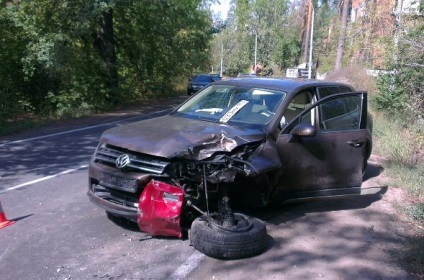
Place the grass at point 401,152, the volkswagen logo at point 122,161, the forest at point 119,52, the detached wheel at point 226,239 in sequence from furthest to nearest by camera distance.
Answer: the forest at point 119,52 → the grass at point 401,152 → the volkswagen logo at point 122,161 → the detached wheel at point 226,239

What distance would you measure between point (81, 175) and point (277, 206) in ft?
12.1

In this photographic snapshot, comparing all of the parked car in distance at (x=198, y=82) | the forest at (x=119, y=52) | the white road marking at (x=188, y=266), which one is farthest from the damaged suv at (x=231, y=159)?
the parked car in distance at (x=198, y=82)

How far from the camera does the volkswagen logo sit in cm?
473

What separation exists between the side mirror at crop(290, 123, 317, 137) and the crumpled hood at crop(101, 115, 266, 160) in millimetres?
416

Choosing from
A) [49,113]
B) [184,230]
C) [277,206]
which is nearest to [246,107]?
[277,206]

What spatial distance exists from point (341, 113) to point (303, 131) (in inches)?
50.2

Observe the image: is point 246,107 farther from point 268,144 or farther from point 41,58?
point 41,58


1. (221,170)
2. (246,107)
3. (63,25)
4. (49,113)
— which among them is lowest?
(49,113)

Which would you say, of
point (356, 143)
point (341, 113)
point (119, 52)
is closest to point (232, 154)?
point (356, 143)

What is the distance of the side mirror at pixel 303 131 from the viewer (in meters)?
5.29

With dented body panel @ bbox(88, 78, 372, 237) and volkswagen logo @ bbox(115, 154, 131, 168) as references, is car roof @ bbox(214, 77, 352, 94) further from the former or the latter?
volkswagen logo @ bbox(115, 154, 131, 168)

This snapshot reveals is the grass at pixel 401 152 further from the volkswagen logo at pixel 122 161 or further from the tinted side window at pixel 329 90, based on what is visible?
the volkswagen logo at pixel 122 161

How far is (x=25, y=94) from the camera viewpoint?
1995cm

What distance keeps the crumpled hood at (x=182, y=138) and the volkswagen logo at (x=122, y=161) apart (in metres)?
0.10
